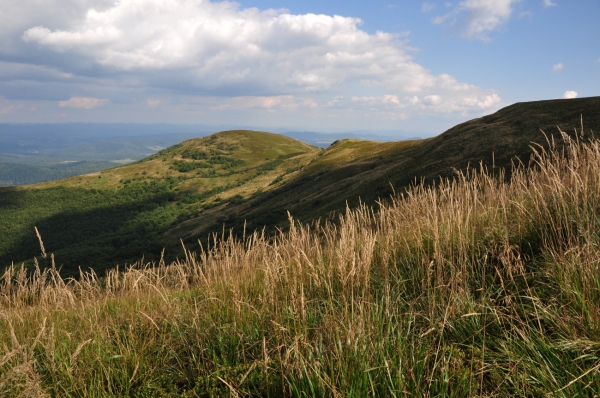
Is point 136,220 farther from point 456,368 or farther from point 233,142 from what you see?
point 456,368

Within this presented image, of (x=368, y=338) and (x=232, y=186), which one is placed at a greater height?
(x=368, y=338)

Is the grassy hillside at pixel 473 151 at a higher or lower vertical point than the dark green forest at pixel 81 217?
higher

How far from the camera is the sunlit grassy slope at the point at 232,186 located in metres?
37.6

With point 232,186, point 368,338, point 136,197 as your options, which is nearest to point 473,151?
point 368,338

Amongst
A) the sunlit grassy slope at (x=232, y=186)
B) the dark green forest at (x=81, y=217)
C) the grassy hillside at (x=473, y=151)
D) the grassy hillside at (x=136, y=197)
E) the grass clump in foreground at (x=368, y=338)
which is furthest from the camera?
the grassy hillside at (x=136, y=197)

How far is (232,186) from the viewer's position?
13938cm

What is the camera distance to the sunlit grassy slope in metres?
37.6

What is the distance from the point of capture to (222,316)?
421cm

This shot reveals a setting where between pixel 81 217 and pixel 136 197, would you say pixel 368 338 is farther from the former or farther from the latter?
pixel 136 197

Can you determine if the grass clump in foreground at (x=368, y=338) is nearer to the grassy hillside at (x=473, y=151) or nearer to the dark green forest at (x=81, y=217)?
the grassy hillside at (x=473, y=151)

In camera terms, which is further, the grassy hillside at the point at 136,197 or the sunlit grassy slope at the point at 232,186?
the grassy hillside at the point at 136,197

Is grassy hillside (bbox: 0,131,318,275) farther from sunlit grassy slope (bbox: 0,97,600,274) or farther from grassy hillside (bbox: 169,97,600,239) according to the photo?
grassy hillside (bbox: 169,97,600,239)

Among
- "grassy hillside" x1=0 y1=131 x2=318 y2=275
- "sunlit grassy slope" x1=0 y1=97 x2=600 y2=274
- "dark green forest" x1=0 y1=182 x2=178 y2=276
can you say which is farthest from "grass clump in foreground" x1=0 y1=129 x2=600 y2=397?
"dark green forest" x1=0 y1=182 x2=178 y2=276

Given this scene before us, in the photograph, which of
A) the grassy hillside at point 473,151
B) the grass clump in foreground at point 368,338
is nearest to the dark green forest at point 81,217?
the grassy hillside at point 473,151
